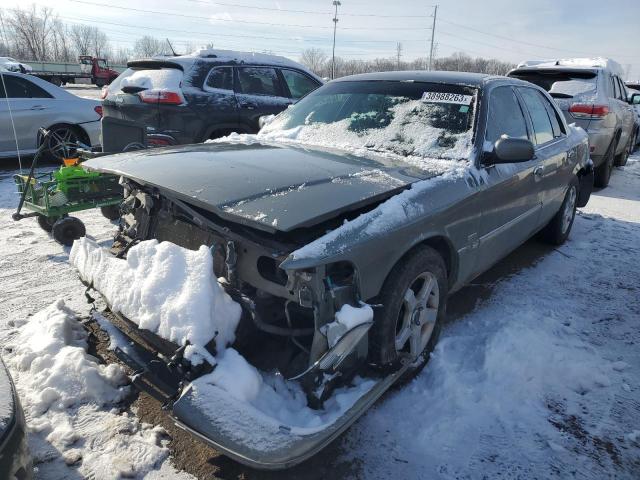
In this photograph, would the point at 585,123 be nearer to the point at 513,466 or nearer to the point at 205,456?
the point at 513,466

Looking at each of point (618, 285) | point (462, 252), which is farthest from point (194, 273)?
point (618, 285)

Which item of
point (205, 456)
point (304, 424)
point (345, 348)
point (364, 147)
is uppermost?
point (364, 147)

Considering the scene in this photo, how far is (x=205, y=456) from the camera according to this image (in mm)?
2264

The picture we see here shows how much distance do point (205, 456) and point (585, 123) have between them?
775 centimetres

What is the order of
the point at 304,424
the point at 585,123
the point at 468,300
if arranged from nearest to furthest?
the point at 304,424
the point at 468,300
the point at 585,123

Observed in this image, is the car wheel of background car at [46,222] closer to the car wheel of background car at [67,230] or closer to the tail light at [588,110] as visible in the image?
the car wheel of background car at [67,230]

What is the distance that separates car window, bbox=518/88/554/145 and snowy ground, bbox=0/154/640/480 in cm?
145

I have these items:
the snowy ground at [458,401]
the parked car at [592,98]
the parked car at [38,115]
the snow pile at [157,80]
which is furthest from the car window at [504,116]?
the parked car at [38,115]

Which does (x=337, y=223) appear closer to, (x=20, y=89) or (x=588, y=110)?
(x=588, y=110)

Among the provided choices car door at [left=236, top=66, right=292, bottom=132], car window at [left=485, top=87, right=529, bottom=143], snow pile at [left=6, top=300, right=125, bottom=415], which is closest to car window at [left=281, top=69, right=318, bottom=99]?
car door at [left=236, top=66, right=292, bottom=132]

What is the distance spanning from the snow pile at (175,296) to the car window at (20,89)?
724 centimetres

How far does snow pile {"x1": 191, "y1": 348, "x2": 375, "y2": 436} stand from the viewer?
1.87 metres

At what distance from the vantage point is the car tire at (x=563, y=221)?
5137 millimetres

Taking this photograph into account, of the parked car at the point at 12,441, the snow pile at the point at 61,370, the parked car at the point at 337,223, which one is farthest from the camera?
the snow pile at the point at 61,370
